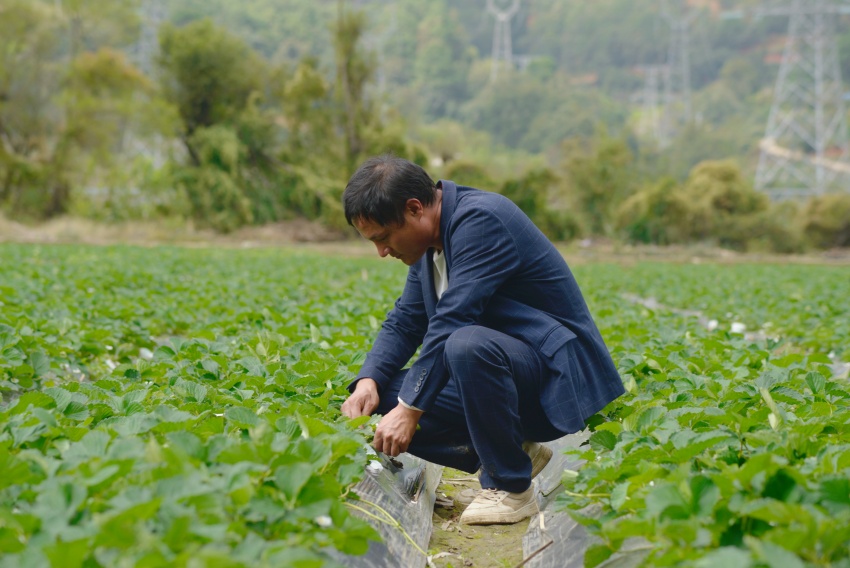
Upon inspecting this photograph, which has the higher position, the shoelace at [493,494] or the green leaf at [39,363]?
the green leaf at [39,363]

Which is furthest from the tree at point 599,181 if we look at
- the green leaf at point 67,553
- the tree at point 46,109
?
the green leaf at point 67,553

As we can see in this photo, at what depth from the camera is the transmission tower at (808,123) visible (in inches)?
1578

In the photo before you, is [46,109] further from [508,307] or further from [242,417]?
[242,417]

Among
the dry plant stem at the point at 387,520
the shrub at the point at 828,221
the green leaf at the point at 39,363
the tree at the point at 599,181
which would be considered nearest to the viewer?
the dry plant stem at the point at 387,520

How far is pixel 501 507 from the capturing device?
320 cm

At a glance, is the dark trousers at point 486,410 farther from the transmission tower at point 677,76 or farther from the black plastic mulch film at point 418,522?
the transmission tower at point 677,76

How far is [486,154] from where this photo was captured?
49.9 metres

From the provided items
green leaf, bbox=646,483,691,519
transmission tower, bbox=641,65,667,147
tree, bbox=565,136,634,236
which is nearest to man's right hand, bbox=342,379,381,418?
green leaf, bbox=646,483,691,519

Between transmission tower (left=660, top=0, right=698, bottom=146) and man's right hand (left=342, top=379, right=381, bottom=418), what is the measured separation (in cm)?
5727

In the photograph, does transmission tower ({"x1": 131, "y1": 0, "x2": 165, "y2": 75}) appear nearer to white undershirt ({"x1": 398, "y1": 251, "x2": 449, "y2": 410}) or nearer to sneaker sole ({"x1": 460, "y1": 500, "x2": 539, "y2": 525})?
white undershirt ({"x1": 398, "y1": 251, "x2": 449, "y2": 410})

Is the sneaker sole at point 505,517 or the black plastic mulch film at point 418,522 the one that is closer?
the black plastic mulch film at point 418,522

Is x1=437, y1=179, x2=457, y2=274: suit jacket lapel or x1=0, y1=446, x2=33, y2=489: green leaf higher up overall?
x1=437, y1=179, x2=457, y2=274: suit jacket lapel

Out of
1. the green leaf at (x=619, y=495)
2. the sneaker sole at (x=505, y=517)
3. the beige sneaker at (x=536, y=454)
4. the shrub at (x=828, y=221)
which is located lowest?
the shrub at (x=828, y=221)

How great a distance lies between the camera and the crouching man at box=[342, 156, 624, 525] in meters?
2.96
